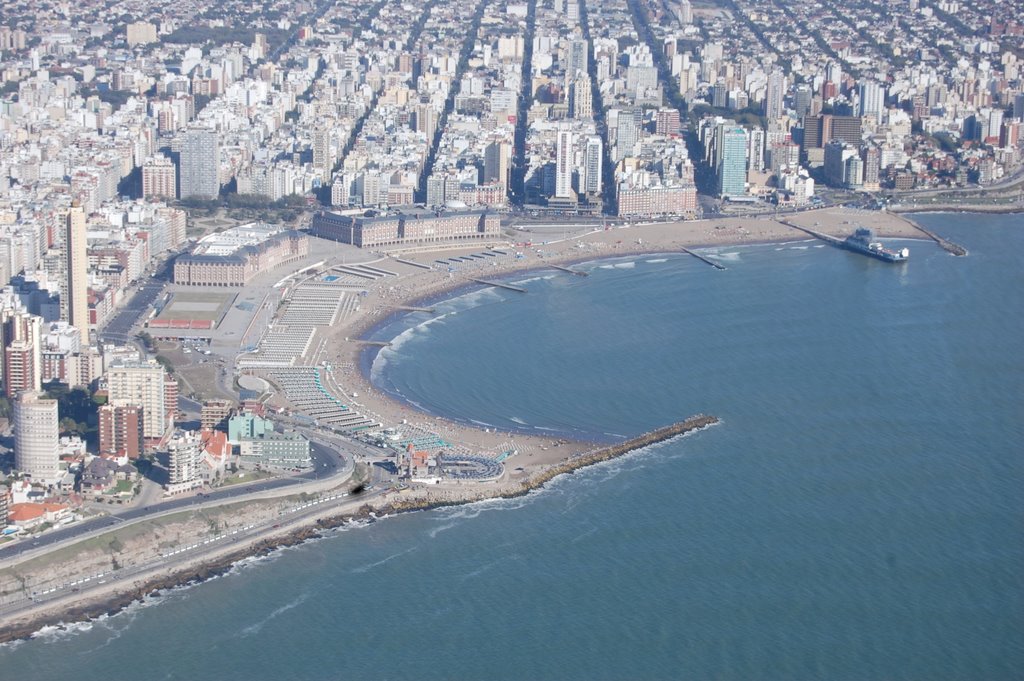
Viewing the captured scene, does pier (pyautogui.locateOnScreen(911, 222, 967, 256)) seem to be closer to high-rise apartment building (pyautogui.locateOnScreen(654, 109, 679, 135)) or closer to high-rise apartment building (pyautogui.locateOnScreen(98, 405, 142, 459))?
high-rise apartment building (pyautogui.locateOnScreen(654, 109, 679, 135))

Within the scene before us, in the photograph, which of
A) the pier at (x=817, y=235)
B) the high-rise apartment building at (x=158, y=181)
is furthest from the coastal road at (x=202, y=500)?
the pier at (x=817, y=235)

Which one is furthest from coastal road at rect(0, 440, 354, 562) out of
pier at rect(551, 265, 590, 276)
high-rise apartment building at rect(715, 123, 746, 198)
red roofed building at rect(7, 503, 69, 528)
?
high-rise apartment building at rect(715, 123, 746, 198)

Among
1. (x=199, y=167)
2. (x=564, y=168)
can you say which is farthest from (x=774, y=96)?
(x=199, y=167)

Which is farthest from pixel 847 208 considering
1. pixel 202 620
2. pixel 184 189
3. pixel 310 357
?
pixel 202 620

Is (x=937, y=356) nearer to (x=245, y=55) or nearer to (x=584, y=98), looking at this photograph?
(x=584, y=98)

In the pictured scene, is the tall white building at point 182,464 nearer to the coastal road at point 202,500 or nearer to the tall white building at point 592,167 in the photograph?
the coastal road at point 202,500

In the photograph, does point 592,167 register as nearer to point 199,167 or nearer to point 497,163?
point 497,163
